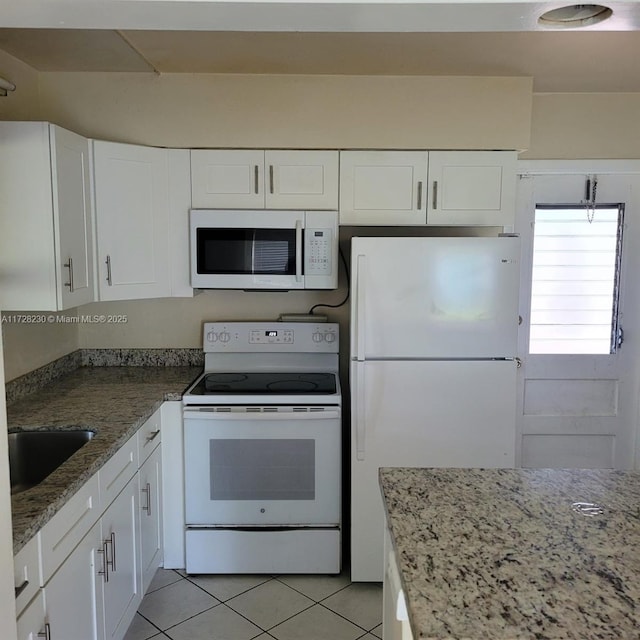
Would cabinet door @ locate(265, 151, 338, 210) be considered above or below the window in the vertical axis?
above

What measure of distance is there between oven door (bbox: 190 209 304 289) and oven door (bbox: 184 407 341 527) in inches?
24.8

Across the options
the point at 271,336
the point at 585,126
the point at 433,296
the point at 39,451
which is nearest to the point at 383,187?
the point at 433,296

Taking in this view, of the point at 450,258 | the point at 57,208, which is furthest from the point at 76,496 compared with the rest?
the point at 450,258

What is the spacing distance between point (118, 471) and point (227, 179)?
56.9 inches

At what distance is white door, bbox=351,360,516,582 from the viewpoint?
2676 millimetres

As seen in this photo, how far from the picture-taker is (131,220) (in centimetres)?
279

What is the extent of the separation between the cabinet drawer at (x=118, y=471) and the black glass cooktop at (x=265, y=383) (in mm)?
503

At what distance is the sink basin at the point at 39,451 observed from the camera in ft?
7.22

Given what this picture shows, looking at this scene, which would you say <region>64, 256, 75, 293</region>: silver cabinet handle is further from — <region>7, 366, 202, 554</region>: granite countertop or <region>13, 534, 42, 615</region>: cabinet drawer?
<region>13, 534, 42, 615</region>: cabinet drawer

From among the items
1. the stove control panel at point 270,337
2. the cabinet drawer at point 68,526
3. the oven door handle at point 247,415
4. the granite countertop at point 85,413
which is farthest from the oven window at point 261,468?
the cabinet drawer at point 68,526

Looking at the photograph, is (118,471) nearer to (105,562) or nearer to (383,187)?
(105,562)

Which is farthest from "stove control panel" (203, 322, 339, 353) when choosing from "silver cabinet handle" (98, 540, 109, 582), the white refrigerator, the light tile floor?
"silver cabinet handle" (98, 540, 109, 582)

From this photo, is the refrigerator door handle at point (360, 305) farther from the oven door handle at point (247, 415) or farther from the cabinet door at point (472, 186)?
the cabinet door at point (472, 186)

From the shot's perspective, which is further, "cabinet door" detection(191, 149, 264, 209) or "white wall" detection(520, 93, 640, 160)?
Answer: "white wall" detection(520, 93, 640, 160)
